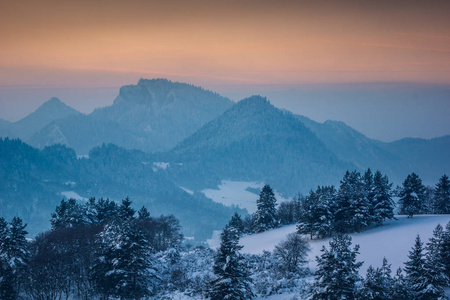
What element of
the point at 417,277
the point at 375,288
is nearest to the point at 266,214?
the point at 417,277

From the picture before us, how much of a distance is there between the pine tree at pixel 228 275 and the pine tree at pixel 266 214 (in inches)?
2121

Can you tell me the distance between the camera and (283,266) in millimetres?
59594

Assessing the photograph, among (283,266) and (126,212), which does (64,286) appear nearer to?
(126,212)

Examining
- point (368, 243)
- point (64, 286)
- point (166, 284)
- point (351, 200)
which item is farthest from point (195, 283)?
point (351, 200)

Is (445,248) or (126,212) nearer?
(445,248)

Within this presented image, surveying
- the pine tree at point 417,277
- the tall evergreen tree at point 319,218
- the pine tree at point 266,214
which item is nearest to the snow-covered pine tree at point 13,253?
the pine tree at point 417,277

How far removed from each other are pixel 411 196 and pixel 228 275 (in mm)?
53391

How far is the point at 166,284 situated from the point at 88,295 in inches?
399

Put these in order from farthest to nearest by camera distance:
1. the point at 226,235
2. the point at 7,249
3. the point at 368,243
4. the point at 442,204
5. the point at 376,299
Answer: the point at 442,204 → the point at 368,243 → the point at 7,249 → the point at 226,235 → the point at 376,299

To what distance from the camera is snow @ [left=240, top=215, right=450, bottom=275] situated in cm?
5916

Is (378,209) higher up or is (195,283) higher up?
(378,209)

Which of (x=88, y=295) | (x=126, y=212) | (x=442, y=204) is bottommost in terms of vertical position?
(x=88, y=295)

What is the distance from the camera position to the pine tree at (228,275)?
4178cm

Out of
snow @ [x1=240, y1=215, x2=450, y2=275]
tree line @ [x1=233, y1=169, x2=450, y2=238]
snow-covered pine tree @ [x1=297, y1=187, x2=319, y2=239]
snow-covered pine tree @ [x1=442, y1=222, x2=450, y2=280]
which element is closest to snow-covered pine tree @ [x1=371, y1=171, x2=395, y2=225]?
tree line @ [x1=233, y1=169, x2=450, y2=238]
